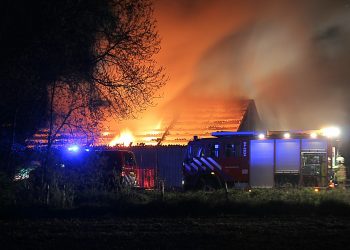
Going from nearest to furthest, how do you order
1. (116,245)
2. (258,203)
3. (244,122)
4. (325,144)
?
1. (116,245)
2. (258,203)
3. (325,144)
4. (244,122)

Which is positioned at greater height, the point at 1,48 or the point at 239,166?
the point at 1,48

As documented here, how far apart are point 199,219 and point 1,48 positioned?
689 cm

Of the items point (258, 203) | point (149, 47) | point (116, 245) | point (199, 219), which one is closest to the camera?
point (116, 245)

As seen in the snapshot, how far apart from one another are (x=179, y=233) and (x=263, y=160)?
29.3 ft

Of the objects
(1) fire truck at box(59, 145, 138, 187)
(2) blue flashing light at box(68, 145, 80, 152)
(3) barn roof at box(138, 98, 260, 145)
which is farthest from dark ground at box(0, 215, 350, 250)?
(3) barn roof at box(138, 98, 260, 145)

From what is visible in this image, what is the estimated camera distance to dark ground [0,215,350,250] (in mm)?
8164

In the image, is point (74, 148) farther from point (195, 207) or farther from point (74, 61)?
point (195, 207)

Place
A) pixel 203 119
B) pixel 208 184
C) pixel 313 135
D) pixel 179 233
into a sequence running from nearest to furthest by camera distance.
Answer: pixel 179 233, pixel 313 135, pixel 208 184, pixel 203 119

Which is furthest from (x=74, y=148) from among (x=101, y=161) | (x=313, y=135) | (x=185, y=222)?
(x=313, y=135)

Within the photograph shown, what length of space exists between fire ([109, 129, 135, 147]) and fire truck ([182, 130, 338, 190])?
5949 mm

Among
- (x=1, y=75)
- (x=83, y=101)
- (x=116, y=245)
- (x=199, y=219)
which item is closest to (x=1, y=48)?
(x=1, y=75)

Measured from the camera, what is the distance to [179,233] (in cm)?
923

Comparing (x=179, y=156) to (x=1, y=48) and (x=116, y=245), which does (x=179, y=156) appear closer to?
(x=1, y=48)

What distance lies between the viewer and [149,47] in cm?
1454
